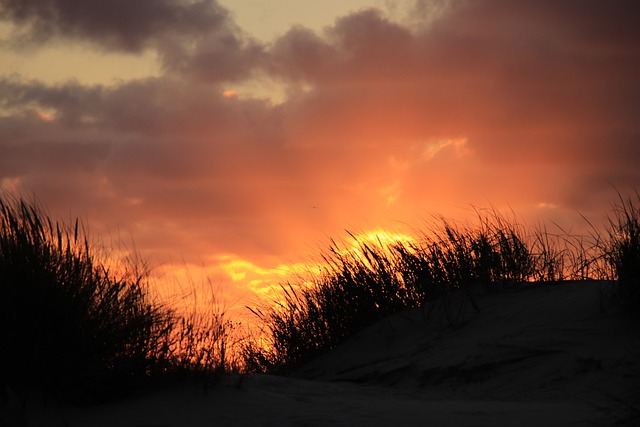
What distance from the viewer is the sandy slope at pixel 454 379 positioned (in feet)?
14.2

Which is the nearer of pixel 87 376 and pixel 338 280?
pixel 87 376

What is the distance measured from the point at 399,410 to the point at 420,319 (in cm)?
329

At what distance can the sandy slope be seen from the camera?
14.2 feet

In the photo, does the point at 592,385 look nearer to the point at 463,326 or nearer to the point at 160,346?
the point at 463,326

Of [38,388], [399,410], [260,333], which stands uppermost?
[260,333]

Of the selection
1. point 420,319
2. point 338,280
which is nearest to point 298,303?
point 338,280

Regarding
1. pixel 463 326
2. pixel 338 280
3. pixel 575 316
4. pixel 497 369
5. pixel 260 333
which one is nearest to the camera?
pixel 497 369

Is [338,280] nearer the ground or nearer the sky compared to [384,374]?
nearer the sky

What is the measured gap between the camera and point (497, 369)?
580 cm

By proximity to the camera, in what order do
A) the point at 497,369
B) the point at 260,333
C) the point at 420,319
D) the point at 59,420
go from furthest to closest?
1. the point at 260,333
2. the point at 420,319
3. the point at 497,369
4. the point at 59,420

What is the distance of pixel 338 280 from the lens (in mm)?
8711

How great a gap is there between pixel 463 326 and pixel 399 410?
9.01 ft

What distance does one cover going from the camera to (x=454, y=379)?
5.90 metres

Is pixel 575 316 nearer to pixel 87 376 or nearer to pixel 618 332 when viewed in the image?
pixel 618 332
